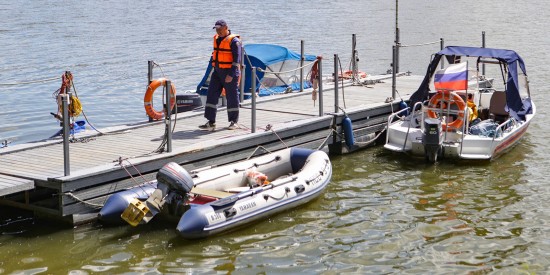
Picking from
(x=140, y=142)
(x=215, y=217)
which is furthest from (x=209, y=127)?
(x=215, y=217)

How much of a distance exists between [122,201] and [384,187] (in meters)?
4.59

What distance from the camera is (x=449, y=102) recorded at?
14.9 meters

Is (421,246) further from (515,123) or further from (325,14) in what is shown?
(325,14)

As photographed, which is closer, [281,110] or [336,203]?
[336,203]

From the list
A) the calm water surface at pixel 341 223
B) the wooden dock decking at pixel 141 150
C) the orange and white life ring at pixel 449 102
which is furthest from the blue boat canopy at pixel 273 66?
the orange and white life ring at pixel 449 102

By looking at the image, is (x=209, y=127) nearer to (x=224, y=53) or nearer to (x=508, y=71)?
(x=224, y=53)

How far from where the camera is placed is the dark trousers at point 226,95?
1371 centimetres

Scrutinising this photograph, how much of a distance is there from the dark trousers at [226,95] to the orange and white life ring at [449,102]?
3.57 metres

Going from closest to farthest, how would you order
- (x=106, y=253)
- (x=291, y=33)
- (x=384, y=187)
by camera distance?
(x=106, y=253), (x=384, y=187), (x=291, y=33)

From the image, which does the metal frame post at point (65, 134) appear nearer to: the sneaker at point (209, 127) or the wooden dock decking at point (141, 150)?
the wooden dock decking at point (141, 150)

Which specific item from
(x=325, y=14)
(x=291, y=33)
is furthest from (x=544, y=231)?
(x=325, y=14)

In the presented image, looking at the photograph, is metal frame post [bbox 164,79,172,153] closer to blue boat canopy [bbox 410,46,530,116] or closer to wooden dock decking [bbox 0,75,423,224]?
wooden dock decking [bbox 0,75,423,224]

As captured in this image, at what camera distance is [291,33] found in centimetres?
3866

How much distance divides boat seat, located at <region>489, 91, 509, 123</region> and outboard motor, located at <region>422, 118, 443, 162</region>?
7.09 feet
